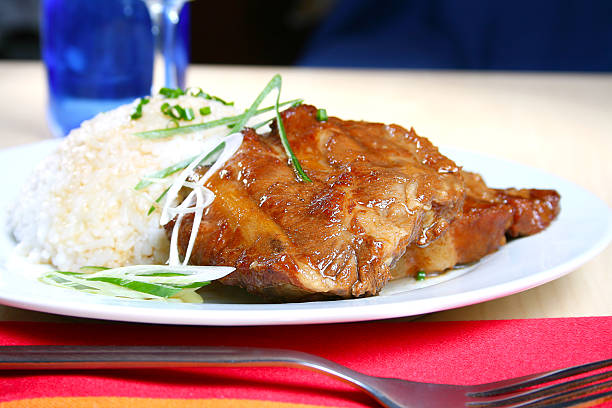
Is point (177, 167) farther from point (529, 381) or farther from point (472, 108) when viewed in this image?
point (472, 108)

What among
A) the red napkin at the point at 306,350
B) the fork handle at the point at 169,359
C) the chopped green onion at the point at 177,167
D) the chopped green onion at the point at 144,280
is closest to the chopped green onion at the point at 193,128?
the chopped green onion at the point at 177,167

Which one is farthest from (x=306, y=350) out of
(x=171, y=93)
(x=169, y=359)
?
(x=171, y=93)

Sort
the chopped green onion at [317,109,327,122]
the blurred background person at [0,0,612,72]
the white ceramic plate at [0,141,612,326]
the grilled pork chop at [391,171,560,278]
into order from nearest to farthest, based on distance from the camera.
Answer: the white ceramic plate at [0,141,612,326]
the grilled pork chop at [391,171,560,278]
the chopped green onion at [317,109,327,122]
the blurred background person at [0,0,612,72]

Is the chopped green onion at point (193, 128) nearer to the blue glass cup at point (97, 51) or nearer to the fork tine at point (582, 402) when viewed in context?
the fork tine at point (582, 402)

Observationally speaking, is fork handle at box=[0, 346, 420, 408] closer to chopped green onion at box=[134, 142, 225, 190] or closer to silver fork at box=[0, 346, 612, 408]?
silver fork at box=[0, 346, 612, 408]

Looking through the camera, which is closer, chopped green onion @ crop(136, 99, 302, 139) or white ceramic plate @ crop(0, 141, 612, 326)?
white ceramic plate @ crop(0, 141, 612, 326)

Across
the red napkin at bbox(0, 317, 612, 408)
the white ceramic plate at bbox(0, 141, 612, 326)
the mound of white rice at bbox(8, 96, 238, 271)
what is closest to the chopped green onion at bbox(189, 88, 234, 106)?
the mound of white rice at bbox(8, 96, 238, 271)

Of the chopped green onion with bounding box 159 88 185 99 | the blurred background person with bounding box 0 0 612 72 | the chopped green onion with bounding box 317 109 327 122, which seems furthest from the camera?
the blurred background person with bounding box 0 0 612 72

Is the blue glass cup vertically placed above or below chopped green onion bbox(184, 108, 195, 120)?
above
